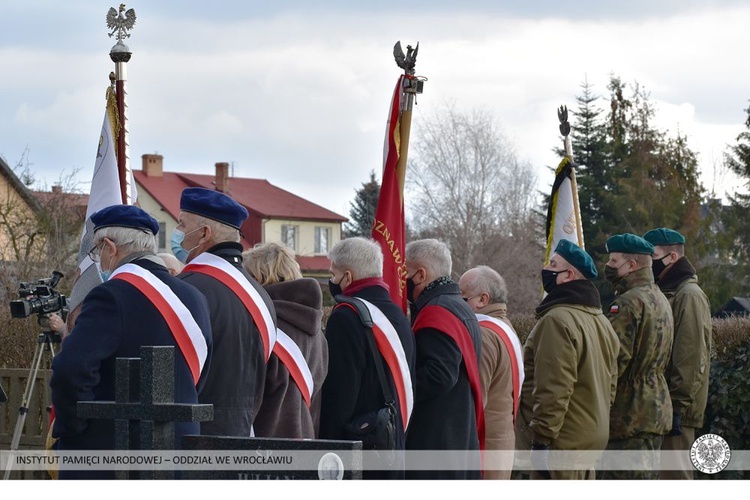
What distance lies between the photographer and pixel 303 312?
5.55m

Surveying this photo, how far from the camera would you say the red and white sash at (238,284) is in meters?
4.94

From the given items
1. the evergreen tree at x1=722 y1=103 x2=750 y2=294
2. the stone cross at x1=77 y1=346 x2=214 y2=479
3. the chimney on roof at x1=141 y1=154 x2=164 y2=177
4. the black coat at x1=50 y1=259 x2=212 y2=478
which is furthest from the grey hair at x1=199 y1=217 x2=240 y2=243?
the chimney on roof at x1=141 y1=154 x2=164 y2=177

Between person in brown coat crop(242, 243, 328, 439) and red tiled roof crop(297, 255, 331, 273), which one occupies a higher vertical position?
red tiled roof crop(297, 255, 331, 273)

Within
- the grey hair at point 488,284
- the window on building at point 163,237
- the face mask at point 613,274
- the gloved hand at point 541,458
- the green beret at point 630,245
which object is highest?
the window on building at point 163,237

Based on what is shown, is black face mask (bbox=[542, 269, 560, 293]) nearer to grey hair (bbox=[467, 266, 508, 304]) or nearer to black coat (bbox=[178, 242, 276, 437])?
grey hair (bbox=[467, 266, 508, 304])

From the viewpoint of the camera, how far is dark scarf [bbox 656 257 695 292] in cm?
765

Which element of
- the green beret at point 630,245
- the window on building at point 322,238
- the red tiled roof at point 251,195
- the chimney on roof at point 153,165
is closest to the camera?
the green beret at point 630,245

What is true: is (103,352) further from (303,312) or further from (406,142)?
(406,142)

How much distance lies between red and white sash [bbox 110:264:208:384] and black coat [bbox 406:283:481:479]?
1.59 m

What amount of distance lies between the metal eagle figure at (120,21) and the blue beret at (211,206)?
9.52 feet

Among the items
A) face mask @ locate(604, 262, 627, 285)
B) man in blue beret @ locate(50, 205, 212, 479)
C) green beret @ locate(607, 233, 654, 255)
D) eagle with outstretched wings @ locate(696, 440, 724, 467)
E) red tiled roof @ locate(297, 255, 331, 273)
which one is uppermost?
red tiled roof @ locate(297, 255, 331, 273)

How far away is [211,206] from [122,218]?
2.00ft

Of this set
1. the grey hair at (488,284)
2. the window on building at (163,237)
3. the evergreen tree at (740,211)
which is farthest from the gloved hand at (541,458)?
the window on building at (163,237)

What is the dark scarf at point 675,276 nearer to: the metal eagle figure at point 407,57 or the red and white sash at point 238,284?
the metal eagle figure at point 407,57
